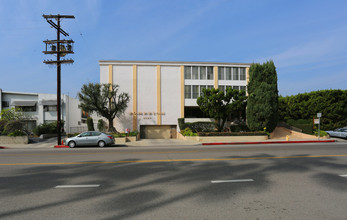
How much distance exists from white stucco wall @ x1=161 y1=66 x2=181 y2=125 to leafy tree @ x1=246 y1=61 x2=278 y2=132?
938 cm

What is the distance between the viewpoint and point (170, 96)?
94.8 ft

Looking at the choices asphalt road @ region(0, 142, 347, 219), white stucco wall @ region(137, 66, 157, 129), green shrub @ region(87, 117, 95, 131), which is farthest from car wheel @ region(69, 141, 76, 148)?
white stucco wall @ region(137, 66, 157, 129)

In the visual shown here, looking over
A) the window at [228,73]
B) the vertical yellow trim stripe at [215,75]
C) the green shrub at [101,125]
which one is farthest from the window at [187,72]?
the green shrub at [101,125]

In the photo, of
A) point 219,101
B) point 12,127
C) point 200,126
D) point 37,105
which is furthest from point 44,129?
point 219,101

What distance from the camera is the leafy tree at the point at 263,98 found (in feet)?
78.7

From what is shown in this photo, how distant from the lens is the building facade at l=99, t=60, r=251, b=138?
28172 mm

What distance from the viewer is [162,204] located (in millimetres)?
4172

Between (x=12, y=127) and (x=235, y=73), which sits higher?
(x=235, y=73)

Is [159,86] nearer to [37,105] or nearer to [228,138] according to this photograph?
[228,138]

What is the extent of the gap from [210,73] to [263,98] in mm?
8697

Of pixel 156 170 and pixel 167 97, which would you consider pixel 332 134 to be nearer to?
pixel 167 97

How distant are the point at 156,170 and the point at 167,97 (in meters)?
21.9

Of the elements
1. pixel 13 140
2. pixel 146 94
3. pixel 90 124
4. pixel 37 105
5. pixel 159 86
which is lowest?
pixel 13 140

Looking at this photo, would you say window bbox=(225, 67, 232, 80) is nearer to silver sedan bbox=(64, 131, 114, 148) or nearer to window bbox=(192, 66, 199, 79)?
window bbox=(192, 66, 199, 79)
